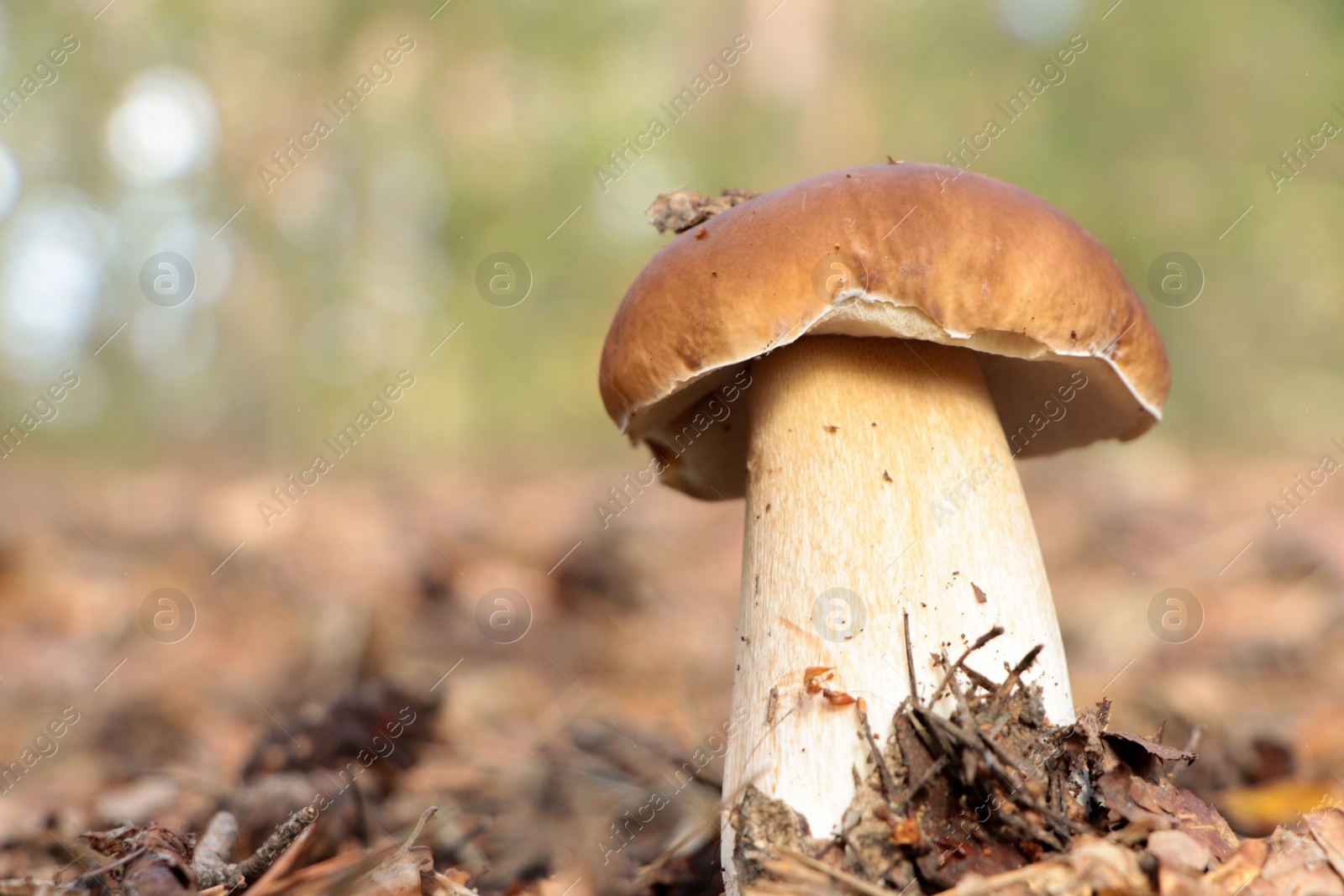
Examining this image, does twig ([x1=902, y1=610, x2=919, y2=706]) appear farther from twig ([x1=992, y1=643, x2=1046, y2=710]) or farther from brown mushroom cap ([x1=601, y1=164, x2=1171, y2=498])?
brown mushroom cap ([x1=601, y1=164, x2=1171, y2=498])

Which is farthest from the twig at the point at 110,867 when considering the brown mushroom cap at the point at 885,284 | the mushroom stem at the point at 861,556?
the brown mushroom cap at the point at 885,284

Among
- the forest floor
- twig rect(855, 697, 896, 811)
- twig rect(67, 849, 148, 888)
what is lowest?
the forest floor

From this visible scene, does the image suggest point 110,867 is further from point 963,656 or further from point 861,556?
point 963,656

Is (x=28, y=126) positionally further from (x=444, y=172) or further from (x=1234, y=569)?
(x=1234, y=569)

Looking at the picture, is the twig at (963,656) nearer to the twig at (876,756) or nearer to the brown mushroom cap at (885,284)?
the twig at (876,756)

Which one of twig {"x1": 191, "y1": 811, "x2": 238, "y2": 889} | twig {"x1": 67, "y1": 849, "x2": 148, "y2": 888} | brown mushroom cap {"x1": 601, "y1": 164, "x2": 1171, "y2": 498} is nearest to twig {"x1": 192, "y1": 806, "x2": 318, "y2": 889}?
twig {"x1": 191, "y1": 811, "x2": 238, "y2": 889}

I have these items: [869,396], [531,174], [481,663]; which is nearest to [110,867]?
Answer: [869,396]
